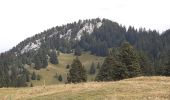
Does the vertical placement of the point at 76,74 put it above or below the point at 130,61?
below

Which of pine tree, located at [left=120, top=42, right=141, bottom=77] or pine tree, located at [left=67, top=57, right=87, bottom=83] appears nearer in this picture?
pine tree, located at [left=120, top=42, right=141, bottom=77]

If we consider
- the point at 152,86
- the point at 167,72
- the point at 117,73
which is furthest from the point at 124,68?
the point at 152,86

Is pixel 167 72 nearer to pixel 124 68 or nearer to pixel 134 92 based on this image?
pixel 124 68

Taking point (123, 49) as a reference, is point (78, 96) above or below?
below

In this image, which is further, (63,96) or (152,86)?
(152,86)

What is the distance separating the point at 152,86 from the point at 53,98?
10.3 metres

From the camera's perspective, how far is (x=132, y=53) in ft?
266

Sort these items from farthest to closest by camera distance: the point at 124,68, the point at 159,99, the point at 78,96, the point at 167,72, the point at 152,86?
the point at 167,72, the point at 124,68, the point at 152,86, the point at 78,96, the point at 159,99

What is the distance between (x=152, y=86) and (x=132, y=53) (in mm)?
43619

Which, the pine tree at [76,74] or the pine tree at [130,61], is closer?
the pine tree at [130,61]

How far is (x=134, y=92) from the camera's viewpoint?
3434 cm

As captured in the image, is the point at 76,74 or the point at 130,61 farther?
the point at 76,74

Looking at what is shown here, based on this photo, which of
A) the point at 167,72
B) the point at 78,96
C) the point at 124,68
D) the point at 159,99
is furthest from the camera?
the point at 167,72

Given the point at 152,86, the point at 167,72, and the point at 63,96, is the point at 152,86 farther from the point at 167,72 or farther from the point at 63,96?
the point at 167,72
